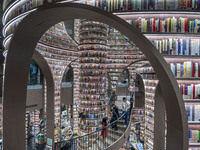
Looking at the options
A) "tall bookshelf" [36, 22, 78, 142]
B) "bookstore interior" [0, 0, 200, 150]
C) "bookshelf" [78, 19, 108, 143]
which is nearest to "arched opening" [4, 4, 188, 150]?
"bookstore interior" [0, 0, 200, 150]

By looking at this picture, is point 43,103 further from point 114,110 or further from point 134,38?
point 134,38

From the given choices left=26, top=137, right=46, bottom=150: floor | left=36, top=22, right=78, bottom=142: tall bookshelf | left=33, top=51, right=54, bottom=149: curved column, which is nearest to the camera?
left=36, top=22, right=78, bottom=142: tall bookshelf

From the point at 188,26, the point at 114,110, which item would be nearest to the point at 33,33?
the point at 188,26

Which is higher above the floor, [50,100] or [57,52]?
[57,52]

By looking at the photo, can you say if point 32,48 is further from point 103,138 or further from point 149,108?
point 149,108

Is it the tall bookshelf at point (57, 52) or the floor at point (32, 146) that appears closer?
the tall bookshelf at point (57, 52)

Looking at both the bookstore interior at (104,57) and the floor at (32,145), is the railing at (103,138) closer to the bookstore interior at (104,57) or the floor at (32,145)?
the bookstore interior at (104,57)

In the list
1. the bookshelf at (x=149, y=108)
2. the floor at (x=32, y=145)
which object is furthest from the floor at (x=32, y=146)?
the bookshelf at (x=149, y=108)

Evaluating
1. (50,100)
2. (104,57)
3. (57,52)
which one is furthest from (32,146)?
(104,57)

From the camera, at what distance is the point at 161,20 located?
272cm

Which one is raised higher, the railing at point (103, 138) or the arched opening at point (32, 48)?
the arched opening at point (32, 48)

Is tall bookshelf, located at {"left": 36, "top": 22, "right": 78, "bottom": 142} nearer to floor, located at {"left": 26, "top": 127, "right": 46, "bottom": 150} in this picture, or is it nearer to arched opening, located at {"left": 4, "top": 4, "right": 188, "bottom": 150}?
floor, located at {"left": 26, "top": 127, "right": 46, "bottom": 150}

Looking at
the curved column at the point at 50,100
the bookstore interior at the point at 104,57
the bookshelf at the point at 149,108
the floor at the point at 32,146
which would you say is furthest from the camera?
the floor at the point at 32,146

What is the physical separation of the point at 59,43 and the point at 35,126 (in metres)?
8.16
